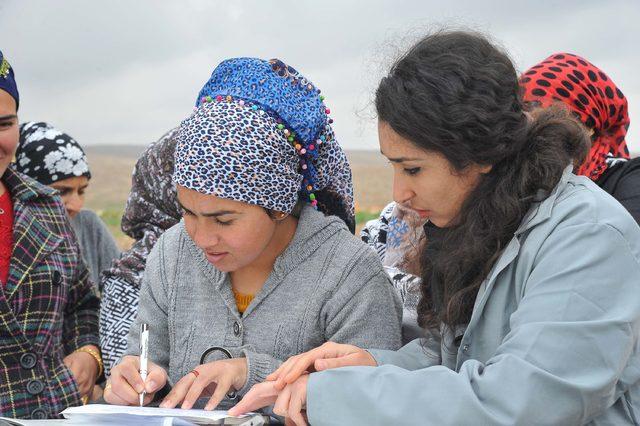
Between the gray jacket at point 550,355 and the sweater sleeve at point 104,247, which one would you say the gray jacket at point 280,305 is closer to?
the gray jacket at point 550,355

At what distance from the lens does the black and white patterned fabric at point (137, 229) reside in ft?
11.3

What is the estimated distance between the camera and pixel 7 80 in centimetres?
326

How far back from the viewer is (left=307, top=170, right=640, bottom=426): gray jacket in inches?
73.7

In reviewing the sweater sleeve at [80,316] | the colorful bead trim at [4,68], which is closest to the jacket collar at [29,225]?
the sweater sleeve at [80,316]

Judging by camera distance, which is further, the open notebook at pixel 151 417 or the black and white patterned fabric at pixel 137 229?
the black and white patterned fabric at pixel 137 229

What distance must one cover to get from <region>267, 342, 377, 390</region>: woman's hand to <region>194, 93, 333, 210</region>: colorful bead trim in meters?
0.67

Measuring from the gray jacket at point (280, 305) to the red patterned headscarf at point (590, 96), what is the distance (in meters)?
1.00

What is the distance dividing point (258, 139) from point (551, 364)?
44.5 inches

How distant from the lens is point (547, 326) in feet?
6.21

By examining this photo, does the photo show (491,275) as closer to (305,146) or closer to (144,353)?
→ (305,146)

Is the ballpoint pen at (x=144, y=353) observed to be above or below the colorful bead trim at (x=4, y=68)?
below

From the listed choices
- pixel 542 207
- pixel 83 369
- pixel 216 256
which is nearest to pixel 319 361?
pixel 216 256

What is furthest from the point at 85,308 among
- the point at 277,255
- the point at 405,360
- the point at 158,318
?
the point at 405,360

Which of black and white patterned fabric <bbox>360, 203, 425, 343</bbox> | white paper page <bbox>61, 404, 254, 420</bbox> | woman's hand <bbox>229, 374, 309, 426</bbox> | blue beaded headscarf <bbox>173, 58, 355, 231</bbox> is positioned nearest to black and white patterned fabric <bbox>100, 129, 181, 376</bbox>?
blue beaded headscarf <bbox>173, 58, 355, 231</bbox>
